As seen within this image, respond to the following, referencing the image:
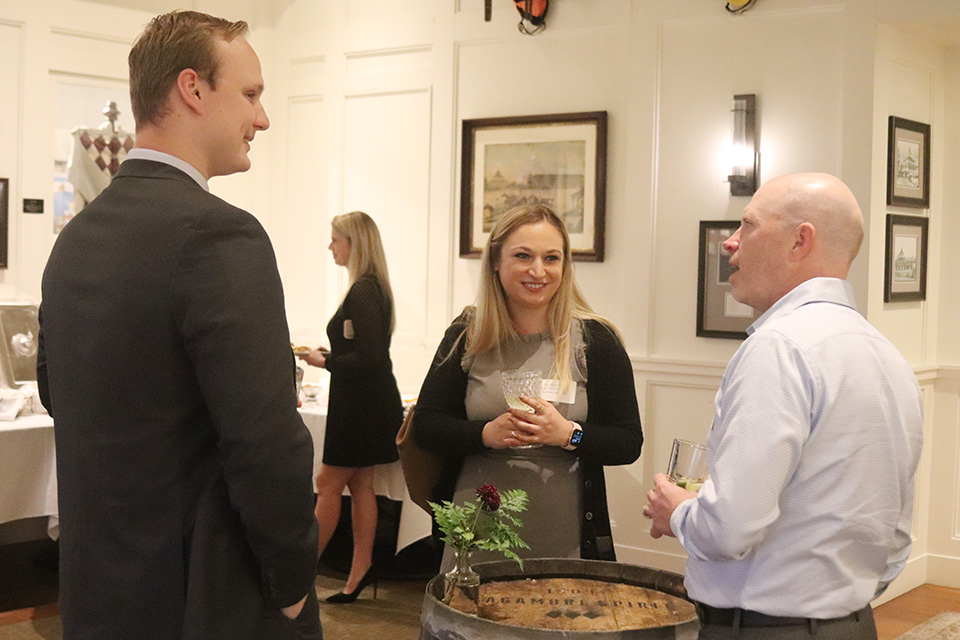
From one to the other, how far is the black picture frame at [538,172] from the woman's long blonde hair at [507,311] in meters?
2.47

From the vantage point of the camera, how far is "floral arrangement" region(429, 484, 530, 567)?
7.13ft

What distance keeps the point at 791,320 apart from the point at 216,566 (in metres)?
0.96

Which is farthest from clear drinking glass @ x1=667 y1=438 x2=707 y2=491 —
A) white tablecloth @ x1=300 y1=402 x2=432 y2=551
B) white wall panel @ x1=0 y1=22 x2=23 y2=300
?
white wall panel @ x1=0 y1=22 x2=23 y2=300

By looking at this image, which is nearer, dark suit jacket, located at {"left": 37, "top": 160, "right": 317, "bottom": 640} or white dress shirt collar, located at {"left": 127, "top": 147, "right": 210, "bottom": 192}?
dark suit jacket, located at {"left": 37, "top": 160, "right": 317, "bottom": 640}

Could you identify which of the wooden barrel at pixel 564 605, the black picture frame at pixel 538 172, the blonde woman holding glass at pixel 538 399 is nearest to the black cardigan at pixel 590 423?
the blonde woman holding glass at pixel 538 399

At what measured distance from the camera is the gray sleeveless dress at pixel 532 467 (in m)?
2.48

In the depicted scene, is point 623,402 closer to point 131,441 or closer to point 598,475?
point 598,475

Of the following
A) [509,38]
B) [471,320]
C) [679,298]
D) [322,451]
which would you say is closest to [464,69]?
[509,38]

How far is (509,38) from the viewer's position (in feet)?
18.7

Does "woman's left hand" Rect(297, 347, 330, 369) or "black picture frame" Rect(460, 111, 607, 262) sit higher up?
"black picture frame" Rect(460, 111, 607, 262)

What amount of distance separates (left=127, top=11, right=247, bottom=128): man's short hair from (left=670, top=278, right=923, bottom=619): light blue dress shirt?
965mm

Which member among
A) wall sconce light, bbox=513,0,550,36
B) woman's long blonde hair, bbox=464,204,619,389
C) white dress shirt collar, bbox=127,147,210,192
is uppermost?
wall sconce light, bbox=513,0,550,36

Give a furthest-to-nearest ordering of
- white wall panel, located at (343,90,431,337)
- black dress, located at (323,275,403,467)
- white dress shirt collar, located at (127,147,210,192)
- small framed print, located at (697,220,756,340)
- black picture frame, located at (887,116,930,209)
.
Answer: white wall panel, located at (343,90,431,337) < small framed print, located at (697,220,756,340) < black picture frame, located at (887,116,930,209) < black dress, located at (323,275,403,467) < white dress shirt collar, located at (127,147,210,192)

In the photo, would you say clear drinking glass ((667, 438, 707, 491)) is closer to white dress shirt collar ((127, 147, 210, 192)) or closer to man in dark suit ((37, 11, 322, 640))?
man in dark suit ((37, 11, 322, 640))
